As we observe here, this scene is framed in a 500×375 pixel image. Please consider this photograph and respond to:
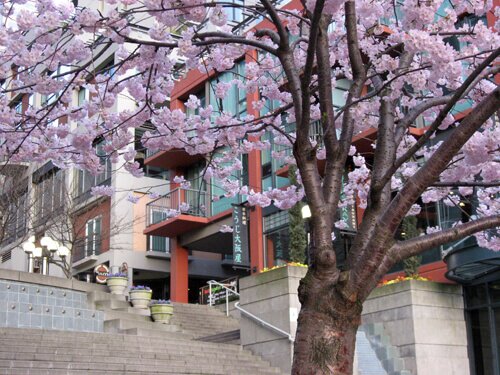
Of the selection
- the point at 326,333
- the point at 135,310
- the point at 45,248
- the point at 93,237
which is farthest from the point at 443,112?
the point at 93,237

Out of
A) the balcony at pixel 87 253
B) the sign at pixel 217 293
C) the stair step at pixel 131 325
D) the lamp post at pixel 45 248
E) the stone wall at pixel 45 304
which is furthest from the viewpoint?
the balcony at pixel 87 253

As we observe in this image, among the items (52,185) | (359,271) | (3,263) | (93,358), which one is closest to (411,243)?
(359,271)

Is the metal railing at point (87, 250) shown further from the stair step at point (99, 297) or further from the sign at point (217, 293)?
the stair step at point (99, 297)

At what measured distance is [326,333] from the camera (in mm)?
6059

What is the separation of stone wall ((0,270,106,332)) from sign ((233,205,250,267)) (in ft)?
22.1

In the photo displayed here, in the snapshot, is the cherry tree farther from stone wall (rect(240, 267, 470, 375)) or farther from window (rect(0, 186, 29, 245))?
window (rect(0, 186, 29, 245))

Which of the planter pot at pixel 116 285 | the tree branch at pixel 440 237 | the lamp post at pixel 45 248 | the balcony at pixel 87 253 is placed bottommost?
the tree branch at pixel 440 237

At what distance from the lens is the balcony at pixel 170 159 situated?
2898 cm

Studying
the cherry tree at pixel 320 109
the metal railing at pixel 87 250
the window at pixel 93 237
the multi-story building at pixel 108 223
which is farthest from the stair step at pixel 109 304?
the window at pixel 93 237

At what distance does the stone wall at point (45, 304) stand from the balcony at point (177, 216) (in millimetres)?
8624

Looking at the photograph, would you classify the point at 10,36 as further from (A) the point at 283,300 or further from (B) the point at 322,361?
(A) the point at 283,300

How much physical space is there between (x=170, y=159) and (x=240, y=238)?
6.54m

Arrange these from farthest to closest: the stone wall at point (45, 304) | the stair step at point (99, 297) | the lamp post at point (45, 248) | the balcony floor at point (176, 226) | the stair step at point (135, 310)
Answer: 1. the balcony floor at point (176, 226)
2. the lamp post at point (45, 248)
3. the stair step at point (135, 310)
4. the stair step at point (99, 297)
5. the stone wall at point (45, 304)

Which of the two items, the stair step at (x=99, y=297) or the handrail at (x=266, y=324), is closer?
the handrail at (x=266, y=324)
